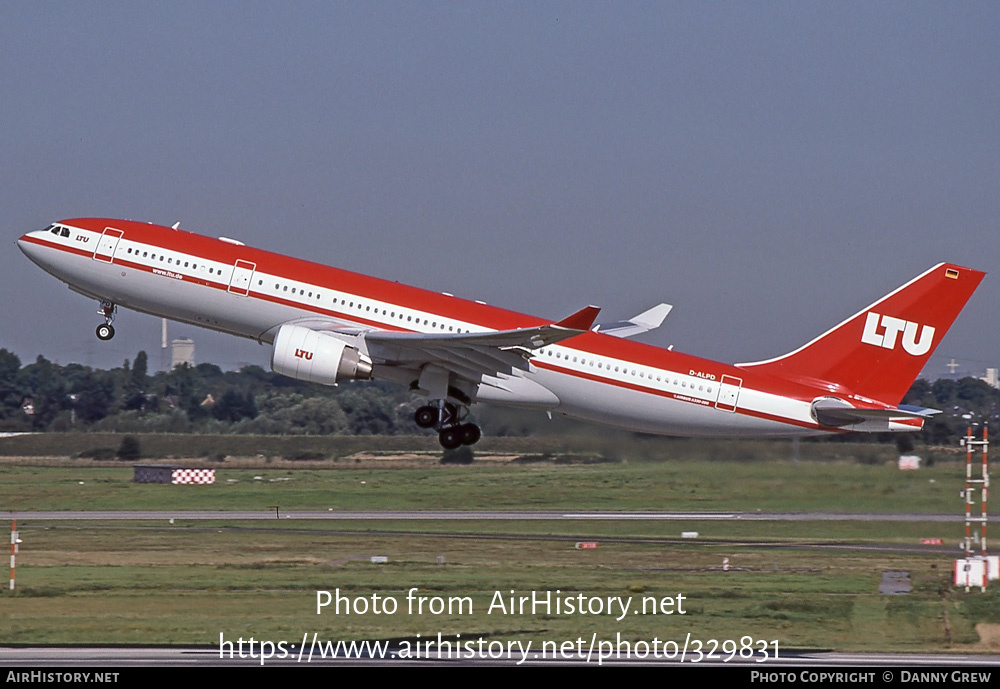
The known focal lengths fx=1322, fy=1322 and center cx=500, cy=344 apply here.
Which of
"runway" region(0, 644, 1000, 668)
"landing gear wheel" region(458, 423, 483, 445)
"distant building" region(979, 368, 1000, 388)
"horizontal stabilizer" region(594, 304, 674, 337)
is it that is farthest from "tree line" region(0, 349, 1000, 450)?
"runway" region(0, 644, 1000, 668)

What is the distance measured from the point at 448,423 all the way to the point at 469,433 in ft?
1.96

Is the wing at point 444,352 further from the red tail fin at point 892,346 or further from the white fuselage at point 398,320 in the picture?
the red tail fin at point 892,346

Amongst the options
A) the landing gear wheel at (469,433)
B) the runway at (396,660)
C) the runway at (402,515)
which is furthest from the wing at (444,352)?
the runway at (402,515)

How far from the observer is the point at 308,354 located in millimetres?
30750

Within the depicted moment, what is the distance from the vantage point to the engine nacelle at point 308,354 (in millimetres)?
30734

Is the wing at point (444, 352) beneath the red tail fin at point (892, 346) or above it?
beneath

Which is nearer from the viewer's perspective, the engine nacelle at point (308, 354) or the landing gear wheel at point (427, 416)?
the engine nacelle at point (308, 354)

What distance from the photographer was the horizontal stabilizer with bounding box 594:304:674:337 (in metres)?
37.2

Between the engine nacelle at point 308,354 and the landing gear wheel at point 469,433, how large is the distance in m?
3.97

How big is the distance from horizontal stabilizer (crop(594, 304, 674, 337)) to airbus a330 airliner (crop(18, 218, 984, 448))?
426 cm

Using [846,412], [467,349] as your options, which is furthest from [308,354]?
[846,412]

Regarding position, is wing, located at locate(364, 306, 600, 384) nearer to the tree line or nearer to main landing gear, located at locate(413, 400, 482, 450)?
main landing gear, located at locate(413, 400, 482, 450)

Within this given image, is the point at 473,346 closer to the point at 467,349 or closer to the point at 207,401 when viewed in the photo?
the point at 467,349
